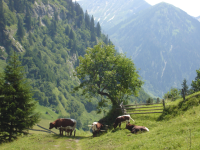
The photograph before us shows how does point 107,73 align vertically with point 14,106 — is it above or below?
above

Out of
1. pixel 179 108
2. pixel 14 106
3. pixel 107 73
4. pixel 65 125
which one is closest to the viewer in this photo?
pixel 179 108

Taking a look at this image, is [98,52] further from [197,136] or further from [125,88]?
[197,136]

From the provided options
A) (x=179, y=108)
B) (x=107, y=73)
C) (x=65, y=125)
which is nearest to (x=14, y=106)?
(x=65, y=125)

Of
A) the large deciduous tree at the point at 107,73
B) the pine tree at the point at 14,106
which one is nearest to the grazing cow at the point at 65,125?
the pine tree at the point at 14,106

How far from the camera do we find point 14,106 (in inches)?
1062

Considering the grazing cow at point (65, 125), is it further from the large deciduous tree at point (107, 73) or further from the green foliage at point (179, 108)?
the green foliage at point (179, 108)

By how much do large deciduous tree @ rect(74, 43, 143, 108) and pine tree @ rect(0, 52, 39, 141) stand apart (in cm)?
1138

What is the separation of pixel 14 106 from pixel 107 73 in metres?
16.9

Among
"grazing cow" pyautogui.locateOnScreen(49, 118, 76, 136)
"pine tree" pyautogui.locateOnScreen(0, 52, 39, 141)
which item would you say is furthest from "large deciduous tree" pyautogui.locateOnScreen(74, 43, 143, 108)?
"pine tree" pyautogui.locateOnScreen(0, 52, 39, 141)

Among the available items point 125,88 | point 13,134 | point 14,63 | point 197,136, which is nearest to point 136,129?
point 197,136

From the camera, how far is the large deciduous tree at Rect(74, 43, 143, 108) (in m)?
36.0

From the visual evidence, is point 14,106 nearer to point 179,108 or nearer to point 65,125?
point 65,125

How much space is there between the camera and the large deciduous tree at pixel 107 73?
1419 inches

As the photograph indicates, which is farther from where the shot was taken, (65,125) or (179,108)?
(65,125)
